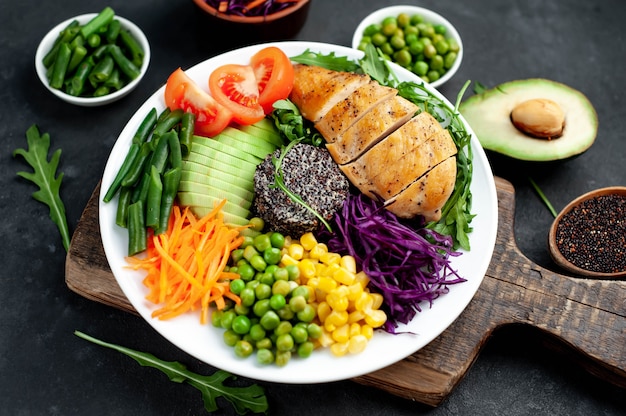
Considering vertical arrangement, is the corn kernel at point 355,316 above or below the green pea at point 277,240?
below

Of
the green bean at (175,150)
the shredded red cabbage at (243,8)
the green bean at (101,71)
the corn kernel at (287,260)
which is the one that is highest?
the shredded red cabbage at (243,8)

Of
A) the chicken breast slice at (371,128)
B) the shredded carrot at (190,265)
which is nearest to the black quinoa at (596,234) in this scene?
the chicken breast slice at (371,128)

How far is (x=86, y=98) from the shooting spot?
5.24 meters

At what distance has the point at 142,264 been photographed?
397 centimetres

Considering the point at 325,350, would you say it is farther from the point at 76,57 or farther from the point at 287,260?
the point at 76,57

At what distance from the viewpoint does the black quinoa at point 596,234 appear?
466 cm

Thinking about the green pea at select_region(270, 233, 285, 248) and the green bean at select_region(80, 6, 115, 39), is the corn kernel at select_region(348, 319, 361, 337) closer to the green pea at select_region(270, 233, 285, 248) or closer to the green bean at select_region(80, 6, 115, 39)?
the green pea at select_region(270, 233, 285, 248)

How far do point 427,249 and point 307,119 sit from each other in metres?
1.24

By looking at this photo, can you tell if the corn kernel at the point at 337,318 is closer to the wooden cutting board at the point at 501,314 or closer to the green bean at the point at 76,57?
the wooden cutting board at the point at 501,314

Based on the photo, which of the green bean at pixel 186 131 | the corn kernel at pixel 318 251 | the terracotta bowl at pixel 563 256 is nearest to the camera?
the corn kernel at pixel 318 251

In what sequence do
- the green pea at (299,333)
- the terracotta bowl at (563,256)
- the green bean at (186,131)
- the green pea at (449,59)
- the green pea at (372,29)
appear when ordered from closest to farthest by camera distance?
the green pea at (299,333) < the green bean at (186,131) < the terracotta bowl at (563,256) < the green pea at (449,59) < the green pea at (372,29)

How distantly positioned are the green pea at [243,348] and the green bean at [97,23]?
9.71ft

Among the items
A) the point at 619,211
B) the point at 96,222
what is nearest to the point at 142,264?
the point at 96,222

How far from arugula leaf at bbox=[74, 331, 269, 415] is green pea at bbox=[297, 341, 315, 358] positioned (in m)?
0.66
